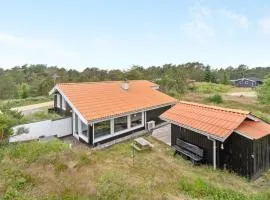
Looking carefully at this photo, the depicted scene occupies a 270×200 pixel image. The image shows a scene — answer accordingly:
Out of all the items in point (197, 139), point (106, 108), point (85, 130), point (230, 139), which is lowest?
point (197, 139)

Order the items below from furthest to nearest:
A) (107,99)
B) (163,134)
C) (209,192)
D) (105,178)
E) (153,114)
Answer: (153,114) < (163,134) < (107,99) < (209,192) < (105,178)

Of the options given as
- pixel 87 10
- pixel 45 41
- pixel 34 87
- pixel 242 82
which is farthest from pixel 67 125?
pixel 242 82

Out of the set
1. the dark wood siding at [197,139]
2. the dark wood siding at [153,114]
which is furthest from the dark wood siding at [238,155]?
the dark wood siding at [153,114]

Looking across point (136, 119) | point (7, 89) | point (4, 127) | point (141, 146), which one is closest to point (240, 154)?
point (141, 146)

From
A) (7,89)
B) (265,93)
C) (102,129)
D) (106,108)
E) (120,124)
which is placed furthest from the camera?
(7,89)

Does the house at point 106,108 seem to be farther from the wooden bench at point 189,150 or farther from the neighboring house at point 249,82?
the neighboring house at point 249,82

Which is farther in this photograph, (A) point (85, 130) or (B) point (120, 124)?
(B) point (120, 124)

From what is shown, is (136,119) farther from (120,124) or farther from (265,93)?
(265,93)
